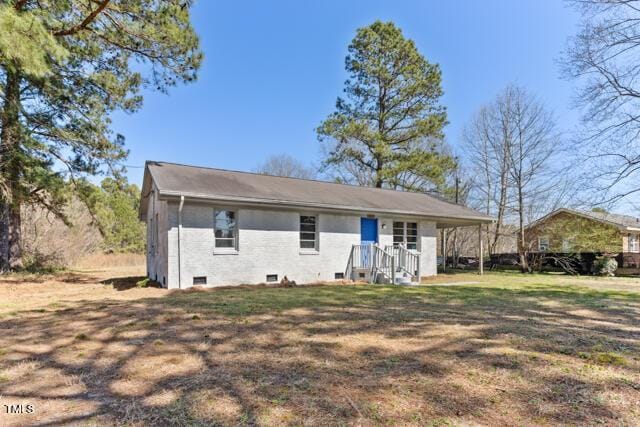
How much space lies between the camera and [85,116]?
42.2ft

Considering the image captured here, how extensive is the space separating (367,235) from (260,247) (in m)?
4.31

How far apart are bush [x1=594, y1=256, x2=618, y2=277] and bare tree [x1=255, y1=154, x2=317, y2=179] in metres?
24.6

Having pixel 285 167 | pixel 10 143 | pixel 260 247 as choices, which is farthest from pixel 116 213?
pixel 285 167

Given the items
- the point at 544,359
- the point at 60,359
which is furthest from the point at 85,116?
the point at 544,359

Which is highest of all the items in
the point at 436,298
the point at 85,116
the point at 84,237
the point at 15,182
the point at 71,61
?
the point at 71,61

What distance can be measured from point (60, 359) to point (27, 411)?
129 centimetres

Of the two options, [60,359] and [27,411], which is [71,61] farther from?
[27,411]

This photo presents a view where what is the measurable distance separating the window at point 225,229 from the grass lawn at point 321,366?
4.30 meters

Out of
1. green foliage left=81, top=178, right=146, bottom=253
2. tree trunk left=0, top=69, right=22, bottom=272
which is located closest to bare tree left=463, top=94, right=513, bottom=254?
green foliage left=81, top=178, right=146, bottom=253

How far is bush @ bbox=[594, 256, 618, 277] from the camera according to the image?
59.0 feet

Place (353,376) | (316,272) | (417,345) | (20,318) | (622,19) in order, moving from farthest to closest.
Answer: (316,272), (622,19), (20,318), (417,345), (353,376)

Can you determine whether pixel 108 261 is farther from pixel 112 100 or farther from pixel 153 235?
pixel 112 100

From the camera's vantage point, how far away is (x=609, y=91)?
10.9m

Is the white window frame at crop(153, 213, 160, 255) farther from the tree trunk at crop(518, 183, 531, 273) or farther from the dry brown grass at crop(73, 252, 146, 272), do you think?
the tree trunk at crop(518, 183, 531, 273)
